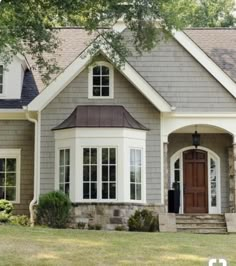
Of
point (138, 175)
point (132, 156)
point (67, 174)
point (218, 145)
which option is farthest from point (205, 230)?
point (67, 174)

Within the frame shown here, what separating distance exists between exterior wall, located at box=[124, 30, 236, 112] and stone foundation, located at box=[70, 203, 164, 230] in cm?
373

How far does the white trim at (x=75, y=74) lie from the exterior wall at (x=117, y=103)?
28 cm

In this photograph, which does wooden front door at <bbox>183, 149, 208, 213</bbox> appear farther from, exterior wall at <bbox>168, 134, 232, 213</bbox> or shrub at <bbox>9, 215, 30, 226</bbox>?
shrub at <bbox>9, 215, 30, 226</bbox>

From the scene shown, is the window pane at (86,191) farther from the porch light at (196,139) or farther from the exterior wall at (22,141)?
the porch light at (196,139)

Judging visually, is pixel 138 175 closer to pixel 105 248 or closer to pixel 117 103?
pixel 117 103

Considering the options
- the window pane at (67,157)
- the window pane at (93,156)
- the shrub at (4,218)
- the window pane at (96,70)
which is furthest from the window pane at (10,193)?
the window pane at (96,70)

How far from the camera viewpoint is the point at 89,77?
1816 centimetres

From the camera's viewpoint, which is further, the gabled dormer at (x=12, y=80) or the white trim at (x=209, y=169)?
the gabled dormer at (x=12, y=80)

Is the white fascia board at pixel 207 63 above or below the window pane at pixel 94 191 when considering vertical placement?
above

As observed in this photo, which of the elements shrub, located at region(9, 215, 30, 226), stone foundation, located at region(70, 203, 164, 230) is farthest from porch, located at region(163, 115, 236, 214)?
shrub, located at region(9, 215, 30, 226)

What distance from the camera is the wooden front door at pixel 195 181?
1964 centimetres

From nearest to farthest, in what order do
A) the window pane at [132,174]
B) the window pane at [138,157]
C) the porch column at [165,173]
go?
the window pane at [132,174]
the window pane at [138,157]
the porch column at [165,173]

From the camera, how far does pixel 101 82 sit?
18.3m

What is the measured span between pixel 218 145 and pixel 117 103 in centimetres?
397
